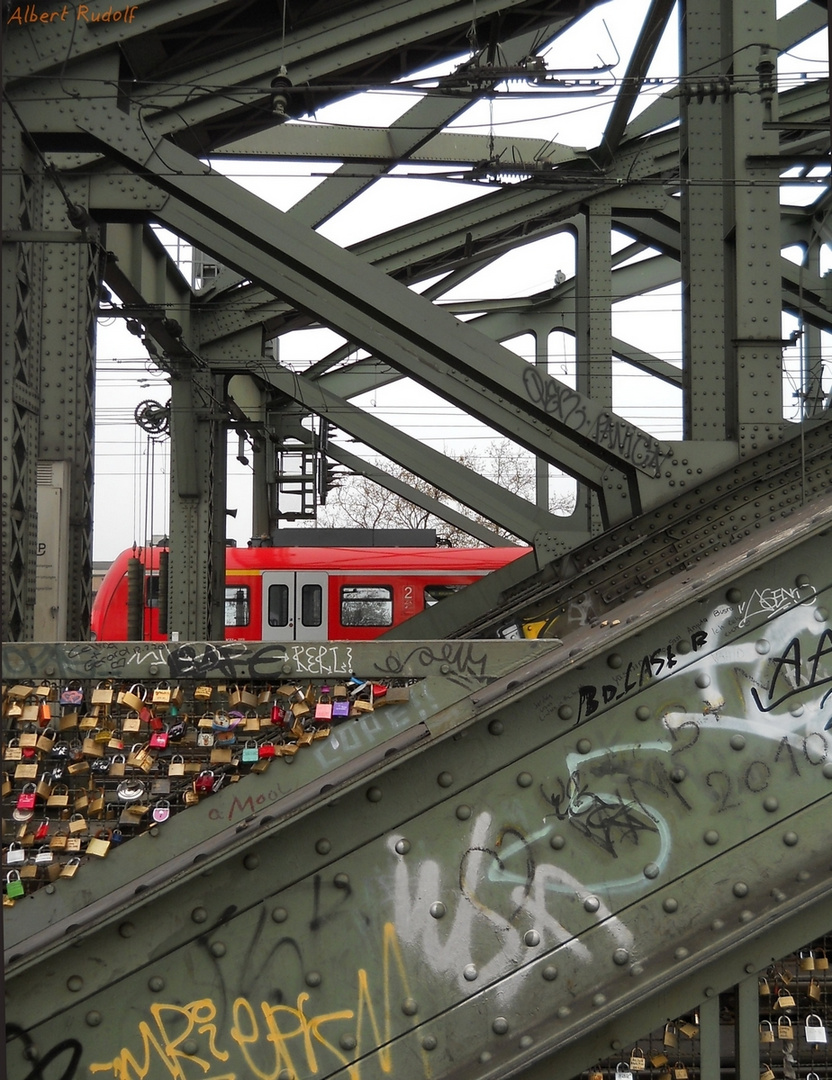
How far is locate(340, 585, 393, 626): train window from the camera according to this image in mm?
20422

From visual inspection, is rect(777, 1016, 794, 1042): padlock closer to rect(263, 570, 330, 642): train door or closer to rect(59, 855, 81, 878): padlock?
rect(59, 855, 81, 878): padlock

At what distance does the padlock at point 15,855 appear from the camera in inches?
167

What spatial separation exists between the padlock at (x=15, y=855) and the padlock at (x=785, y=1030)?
10.5 feet

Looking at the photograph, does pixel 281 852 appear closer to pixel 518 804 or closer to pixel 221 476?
pixel 518 804

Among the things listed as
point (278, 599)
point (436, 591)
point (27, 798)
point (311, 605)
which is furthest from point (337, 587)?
point (27, 798)

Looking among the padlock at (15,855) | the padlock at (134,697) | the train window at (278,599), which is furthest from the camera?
the train window at (278,599)

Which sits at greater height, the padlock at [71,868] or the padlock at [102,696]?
the padlock at [102,696]

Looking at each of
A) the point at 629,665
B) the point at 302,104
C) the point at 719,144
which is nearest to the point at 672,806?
the point at 629,665

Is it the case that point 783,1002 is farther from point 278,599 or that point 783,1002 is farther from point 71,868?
point 278,599

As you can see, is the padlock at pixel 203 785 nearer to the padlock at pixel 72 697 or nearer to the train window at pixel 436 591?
the padlock at pixel 72 697

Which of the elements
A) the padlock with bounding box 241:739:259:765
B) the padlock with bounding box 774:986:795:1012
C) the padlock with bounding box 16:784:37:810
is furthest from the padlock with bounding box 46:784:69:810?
the padlock with bounding box 774:986:795:1012

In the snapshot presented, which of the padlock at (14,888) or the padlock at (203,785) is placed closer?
the padlock at (14,888)

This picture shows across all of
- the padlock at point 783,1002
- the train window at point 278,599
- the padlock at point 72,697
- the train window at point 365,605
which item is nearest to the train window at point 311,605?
the train window at point 278,599

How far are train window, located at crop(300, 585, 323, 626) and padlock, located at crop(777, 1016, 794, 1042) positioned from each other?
54.3ft
